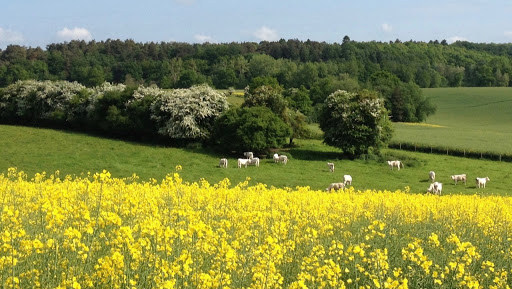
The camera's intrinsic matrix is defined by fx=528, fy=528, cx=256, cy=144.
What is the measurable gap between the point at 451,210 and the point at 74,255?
426 inches

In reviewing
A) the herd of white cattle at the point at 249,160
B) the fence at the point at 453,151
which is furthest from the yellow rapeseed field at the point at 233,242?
the fence at the point at 453,151

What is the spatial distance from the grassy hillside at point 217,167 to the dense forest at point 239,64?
61.5 meters

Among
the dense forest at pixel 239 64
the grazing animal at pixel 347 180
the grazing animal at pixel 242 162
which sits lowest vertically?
the grazing animal at pixel 347 180

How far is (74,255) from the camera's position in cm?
688

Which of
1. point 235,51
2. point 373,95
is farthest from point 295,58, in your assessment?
point 373,95

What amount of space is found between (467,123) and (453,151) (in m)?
53.6

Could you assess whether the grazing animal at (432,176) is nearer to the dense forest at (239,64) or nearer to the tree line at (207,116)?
the tree line at (207,116)

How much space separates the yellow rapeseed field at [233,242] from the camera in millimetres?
6301

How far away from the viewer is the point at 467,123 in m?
102

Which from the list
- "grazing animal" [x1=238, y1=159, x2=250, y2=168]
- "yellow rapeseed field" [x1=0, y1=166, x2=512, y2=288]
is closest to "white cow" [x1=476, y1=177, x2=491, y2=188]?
"grazing animal" [x1=238, y1=159, x2=250, y2=168]

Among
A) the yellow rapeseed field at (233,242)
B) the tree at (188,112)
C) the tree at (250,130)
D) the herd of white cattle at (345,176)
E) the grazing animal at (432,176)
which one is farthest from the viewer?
the tree at (188,112)

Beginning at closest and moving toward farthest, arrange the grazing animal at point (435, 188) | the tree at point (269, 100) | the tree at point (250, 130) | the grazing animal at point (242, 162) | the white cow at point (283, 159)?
the grazing animal at point (435, 188) → the grazing animal at point (242, 162) → the white cow at point (283, 159) → the tree at point (250, 130) → the tree at point (269, 100)

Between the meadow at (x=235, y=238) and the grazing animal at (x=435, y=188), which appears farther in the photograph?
the grazing animal at (x=435, y=188)

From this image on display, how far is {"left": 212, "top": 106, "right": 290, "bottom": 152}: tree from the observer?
157ft
